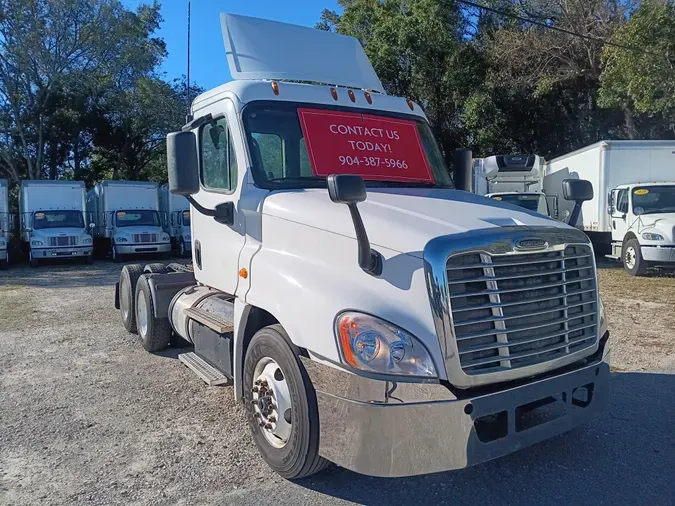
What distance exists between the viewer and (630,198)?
1453 cm

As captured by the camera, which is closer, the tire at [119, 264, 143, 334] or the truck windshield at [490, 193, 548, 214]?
the tire at [119, 264, 143, 334]

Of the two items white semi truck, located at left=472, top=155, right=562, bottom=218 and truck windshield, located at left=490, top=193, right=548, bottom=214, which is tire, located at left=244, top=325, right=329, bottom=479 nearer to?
truck windshield, located at left=490, top=193, right=548, bottom=214

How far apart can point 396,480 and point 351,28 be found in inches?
993

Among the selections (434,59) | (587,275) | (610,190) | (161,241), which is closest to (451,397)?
(587,275)

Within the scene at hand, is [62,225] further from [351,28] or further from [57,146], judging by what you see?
[351,28]

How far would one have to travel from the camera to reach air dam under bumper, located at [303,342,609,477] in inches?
122

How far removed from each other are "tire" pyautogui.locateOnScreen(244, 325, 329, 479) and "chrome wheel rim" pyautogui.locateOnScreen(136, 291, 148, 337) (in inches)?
138

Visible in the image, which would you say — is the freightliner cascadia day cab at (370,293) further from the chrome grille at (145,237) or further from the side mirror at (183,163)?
the chrome grille at (145,237)

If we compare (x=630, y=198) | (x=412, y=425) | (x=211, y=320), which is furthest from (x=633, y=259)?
(x=412, y=425)

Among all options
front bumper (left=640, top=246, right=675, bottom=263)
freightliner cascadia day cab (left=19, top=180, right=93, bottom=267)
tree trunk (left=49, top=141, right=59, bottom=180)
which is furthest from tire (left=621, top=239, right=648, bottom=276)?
tree trunk (left=49, top=141, right=59, bottom=180)

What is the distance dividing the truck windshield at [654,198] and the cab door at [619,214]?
11.6 inches

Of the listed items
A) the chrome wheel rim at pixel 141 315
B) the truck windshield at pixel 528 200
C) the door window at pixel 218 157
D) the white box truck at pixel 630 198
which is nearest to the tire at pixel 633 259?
the white box truck at pixel 630 198

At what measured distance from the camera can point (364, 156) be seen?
15.5 ft

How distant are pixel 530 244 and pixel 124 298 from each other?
6.32m
